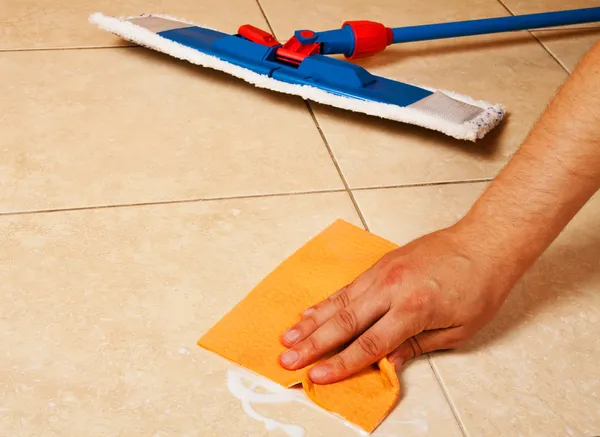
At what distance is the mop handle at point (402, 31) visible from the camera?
1.28 m

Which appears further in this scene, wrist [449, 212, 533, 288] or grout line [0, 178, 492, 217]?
grout line [0, 178, 492, 217]

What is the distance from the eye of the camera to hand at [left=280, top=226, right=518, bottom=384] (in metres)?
0.78

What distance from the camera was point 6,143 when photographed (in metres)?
1.11

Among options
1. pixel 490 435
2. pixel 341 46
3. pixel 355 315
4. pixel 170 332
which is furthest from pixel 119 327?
pixel 341 46

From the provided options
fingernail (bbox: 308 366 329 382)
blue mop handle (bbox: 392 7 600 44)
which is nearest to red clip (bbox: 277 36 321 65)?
blue mop handle (bbox: 392 7 600 44)

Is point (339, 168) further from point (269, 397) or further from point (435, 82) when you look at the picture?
point (269, 397)

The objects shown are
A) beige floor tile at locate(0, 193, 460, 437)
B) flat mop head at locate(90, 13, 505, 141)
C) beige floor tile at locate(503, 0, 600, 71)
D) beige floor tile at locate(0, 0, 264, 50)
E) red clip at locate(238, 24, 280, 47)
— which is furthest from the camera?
beige floor tile at locate(503, 0, 600, 71)

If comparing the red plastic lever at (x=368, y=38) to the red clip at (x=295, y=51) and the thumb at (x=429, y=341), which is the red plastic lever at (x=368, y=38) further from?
the thumb at (x=429, y=341)

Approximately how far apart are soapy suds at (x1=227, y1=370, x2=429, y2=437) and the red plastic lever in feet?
2.23

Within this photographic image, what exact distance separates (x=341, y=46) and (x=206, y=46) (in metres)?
0.22

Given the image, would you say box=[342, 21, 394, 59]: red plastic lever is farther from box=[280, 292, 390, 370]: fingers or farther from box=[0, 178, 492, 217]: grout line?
box=[280, 292, 390, 370]: fingers

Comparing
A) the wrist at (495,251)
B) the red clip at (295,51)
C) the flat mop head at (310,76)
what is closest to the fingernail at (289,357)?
the wrist at (495,251)

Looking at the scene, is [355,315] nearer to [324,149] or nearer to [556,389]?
[556,389]

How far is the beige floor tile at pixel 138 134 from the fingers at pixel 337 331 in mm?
307
